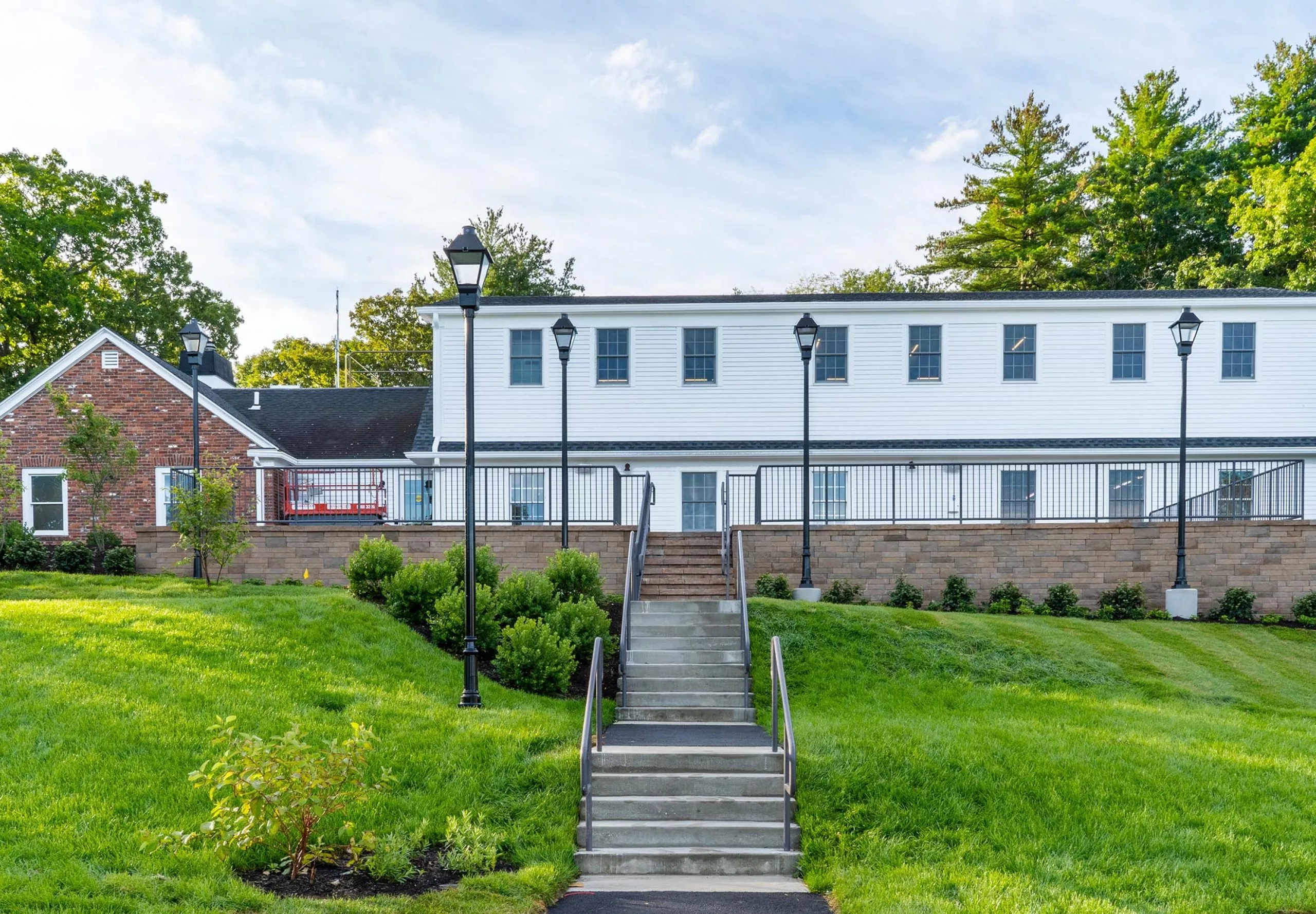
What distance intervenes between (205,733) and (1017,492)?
17.2 meters

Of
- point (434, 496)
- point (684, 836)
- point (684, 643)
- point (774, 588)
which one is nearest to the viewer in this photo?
point (684, 836)

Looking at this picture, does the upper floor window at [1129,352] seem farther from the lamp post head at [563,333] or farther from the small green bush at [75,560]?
the small green bush at [75,560]

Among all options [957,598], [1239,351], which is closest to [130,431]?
[957,598]

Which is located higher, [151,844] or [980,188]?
[980,188]

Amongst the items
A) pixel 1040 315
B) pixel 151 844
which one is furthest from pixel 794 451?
pixel 151 844

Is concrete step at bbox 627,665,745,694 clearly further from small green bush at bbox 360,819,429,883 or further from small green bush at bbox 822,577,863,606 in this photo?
small green bush at bbox 822,577,863,606

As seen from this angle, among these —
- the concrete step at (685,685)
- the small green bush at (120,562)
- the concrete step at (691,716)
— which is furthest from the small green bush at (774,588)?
the small green bush at (120,562)

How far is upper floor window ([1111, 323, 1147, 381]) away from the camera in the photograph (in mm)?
21516

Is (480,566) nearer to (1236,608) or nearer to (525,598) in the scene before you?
(525,598)

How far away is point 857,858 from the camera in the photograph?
24.4 feet

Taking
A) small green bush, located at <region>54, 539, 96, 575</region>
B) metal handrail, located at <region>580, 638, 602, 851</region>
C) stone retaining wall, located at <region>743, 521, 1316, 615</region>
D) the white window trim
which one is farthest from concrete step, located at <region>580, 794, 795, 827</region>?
the white window trim

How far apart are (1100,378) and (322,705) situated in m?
18.6

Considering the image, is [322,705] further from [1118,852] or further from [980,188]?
[980,188]

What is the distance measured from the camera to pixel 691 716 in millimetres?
10930
